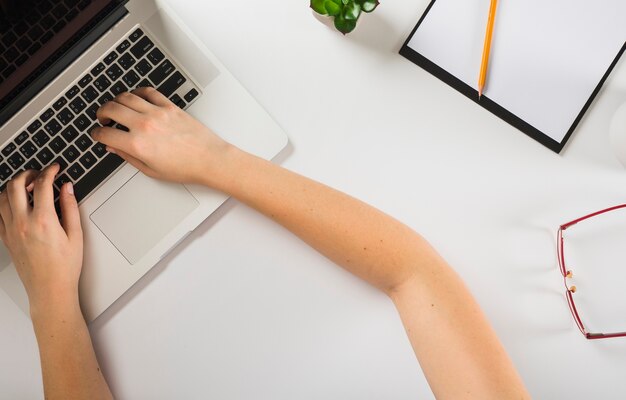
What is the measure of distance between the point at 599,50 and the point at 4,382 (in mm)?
1004

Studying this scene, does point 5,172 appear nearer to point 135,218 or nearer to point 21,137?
point 21,137

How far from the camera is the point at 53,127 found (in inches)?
32.8

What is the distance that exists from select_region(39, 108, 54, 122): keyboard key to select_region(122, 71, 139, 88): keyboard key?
0.11 meters

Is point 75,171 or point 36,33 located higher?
point 36,33

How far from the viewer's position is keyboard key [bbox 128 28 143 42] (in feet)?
2.76

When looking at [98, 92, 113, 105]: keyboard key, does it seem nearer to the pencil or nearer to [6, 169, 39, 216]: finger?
[6, 169, 39, 216]: finger

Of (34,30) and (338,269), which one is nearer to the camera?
(34,30)

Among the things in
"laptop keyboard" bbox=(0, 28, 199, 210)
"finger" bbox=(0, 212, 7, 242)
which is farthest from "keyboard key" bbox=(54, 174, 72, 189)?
"finger" bbox=(0, 212, 7, 242)

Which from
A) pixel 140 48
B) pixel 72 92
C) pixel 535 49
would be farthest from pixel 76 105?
pixel 535 49

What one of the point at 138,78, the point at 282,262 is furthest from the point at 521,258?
the point at 138,78

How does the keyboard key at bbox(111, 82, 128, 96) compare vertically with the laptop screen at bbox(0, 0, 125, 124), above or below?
below

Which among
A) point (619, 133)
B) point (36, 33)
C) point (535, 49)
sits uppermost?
point (36, 33)

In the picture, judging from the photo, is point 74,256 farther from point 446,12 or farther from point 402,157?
point 446,12

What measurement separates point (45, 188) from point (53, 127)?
9 cm
